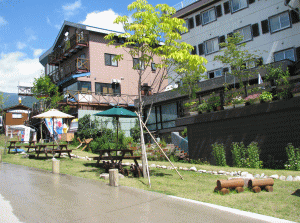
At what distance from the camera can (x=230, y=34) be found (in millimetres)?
23875

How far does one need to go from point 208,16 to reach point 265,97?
1673 centimetres

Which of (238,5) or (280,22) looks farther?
(238,5)

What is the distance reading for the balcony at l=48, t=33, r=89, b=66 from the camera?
28828 millimetres

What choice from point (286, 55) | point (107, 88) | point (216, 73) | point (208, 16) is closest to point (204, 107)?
point (286, 55)

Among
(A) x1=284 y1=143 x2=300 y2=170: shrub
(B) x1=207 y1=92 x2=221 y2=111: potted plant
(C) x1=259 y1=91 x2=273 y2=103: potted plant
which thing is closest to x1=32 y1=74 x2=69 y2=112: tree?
(B) x1=207 y1=92 x2=221 y2=111: potted plant

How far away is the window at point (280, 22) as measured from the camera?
20922 mm

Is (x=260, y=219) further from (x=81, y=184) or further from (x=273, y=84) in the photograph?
(x=273, y=84)

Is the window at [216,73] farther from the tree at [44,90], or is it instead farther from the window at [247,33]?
the tree at [44,90]

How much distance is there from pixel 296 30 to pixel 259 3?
13.2 ft

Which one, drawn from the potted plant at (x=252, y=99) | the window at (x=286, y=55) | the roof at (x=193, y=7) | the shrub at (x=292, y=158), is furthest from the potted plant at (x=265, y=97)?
the roof at (x=193, y=7)

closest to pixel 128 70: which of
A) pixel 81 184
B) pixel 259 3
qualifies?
pixel 259 3

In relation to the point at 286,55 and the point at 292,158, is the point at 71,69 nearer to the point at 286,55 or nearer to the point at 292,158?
the point at 286,55

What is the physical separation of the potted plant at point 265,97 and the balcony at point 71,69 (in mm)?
20389

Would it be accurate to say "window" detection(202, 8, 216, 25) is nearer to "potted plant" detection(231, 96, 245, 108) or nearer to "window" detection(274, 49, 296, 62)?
"window" detection(274, 49, 296, 62)
